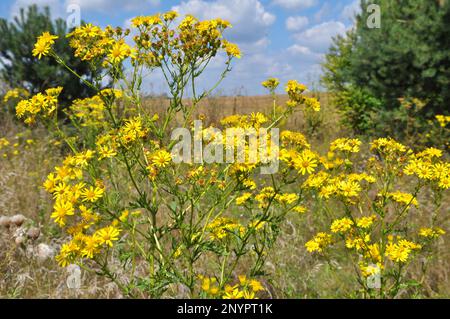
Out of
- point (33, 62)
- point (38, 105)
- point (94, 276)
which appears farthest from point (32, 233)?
point (33, 62)

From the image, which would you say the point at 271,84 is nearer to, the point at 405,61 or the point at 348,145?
the point at 348,145

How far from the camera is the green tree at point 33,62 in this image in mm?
8727

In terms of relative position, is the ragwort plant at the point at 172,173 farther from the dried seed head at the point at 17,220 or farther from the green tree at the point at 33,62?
the green tree at the point at 33,62

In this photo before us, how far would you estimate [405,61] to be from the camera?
7.89 meters

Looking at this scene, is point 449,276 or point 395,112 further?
point 395,112

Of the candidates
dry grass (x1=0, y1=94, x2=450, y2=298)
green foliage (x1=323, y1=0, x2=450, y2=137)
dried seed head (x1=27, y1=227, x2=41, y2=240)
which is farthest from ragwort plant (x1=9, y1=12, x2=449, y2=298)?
green foliage (x1=323, y1=0, x2=450, y2=137)

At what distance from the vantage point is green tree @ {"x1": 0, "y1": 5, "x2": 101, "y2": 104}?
28.6ft

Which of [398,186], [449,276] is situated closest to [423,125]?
[398,186]

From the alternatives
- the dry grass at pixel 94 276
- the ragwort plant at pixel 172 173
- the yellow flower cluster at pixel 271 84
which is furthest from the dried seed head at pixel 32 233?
the yellow flower cluster at pixel 271 84

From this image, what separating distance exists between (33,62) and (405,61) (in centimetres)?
731

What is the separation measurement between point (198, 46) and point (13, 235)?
108 inches

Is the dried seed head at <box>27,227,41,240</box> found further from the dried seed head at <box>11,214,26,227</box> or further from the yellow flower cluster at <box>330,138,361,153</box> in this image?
the yellow flower cluster at <box>330,138,361,153</box>
